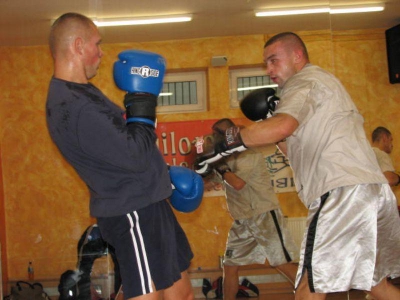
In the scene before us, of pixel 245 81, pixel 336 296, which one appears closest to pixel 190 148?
pixel 245 81

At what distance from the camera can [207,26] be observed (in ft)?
13.9

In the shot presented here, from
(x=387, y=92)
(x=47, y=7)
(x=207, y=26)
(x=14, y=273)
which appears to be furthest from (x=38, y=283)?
(x=387, y=92)

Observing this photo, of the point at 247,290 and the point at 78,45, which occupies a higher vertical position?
the point at 78,45

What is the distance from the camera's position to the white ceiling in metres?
4.07

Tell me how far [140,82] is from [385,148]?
124 inches

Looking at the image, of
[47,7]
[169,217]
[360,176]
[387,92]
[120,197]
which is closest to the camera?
[120,197]

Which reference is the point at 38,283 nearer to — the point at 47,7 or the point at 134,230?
the point at 47,7

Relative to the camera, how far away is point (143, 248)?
1.95 metres

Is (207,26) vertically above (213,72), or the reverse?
(207,26)

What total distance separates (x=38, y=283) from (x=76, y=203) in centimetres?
62

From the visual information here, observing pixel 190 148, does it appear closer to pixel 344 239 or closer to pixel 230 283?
pixel 230 283

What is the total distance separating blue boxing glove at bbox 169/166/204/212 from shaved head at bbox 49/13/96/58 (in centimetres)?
63

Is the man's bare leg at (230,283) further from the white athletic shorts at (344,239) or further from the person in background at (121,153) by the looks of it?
the person in background at (121,153)

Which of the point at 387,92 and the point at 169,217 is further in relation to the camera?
the point at 387,92
